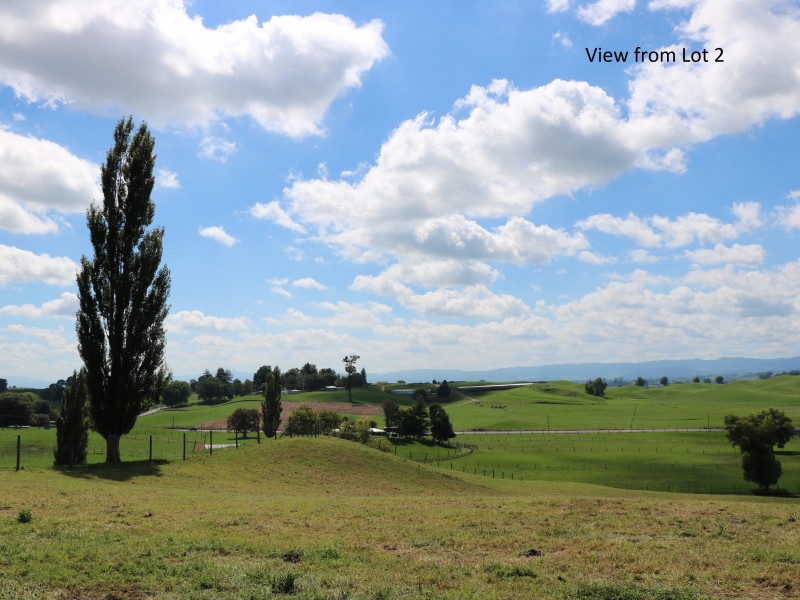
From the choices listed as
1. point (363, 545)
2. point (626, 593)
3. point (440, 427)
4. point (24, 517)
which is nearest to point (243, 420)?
point (440, 427)

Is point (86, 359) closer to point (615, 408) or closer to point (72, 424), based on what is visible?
point (72, 424)

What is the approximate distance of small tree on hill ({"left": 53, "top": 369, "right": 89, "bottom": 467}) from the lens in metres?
62.5

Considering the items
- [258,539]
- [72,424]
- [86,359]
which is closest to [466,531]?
[258,539]

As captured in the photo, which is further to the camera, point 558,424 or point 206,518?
point 558,424

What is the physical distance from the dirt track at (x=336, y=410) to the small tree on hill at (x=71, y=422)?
286ft

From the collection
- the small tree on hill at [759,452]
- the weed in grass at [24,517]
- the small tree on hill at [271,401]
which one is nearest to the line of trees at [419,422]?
the small tree on hill at [271,401]

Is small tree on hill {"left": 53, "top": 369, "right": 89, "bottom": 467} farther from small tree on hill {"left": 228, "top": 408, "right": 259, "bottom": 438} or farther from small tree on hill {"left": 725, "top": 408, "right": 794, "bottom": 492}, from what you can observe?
small tree on hill {"left": 725, "top": 408, "right": 794, "bottom": 492}

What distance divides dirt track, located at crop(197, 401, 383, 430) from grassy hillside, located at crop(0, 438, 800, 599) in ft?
437

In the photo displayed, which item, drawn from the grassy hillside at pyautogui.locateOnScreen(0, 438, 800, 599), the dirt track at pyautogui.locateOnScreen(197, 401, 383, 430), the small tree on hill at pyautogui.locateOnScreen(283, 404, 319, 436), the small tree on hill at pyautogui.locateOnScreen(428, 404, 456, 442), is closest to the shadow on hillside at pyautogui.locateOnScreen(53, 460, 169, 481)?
the grassy hillside at pyautogui.locateOnScreen(0, 438, 800, 599)

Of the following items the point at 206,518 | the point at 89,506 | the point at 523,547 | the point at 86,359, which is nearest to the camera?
the point at 523,547

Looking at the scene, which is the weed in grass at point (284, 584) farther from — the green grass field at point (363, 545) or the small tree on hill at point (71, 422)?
the small tree on hill at point (71, 422)

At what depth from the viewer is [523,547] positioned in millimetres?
15281

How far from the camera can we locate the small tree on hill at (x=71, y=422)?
62.5m

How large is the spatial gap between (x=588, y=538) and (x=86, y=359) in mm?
36552
